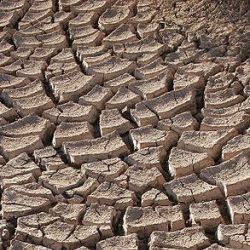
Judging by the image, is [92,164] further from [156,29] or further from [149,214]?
[156,29]

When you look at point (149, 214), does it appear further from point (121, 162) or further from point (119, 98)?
point (119, 98)

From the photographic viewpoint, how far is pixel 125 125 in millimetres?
3242

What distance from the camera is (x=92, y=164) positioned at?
3092 mm

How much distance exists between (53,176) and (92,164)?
13 cm

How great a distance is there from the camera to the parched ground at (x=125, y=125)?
112 inches

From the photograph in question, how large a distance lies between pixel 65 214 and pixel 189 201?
0.38 metres

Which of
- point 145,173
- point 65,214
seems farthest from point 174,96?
point 65,214

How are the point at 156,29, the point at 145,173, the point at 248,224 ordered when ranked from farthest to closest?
the point at 156,29
the point at 145,173
the point at 248,224

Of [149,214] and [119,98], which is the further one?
[119,98]

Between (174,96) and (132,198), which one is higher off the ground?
(174,96)

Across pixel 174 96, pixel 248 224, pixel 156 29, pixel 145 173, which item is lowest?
pixel 248 224

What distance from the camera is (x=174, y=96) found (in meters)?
3.33

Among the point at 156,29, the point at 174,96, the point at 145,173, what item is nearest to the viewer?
the point at 145,173

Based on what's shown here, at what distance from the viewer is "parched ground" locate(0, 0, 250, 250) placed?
9.31 ft
